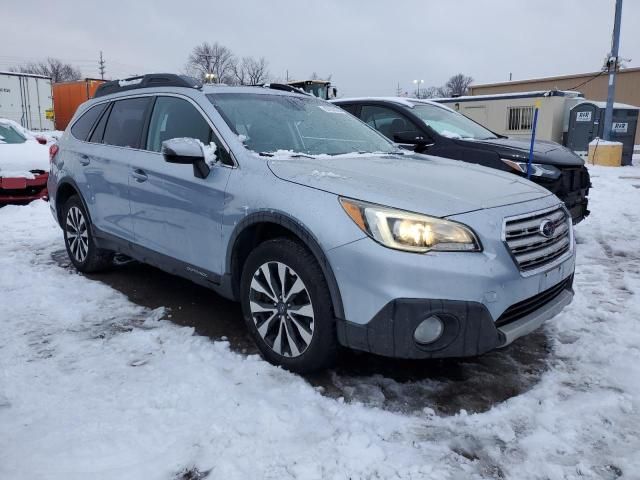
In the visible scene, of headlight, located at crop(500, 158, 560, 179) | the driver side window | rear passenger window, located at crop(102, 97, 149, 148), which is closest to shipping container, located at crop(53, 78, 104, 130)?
the driver side window

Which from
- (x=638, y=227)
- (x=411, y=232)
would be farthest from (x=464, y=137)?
(x=411, y=232)

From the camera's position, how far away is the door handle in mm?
3848

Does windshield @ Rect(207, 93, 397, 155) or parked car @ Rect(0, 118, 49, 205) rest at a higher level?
windshield @ Rect(207, 93, 397, 155)

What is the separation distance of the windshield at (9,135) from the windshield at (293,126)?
7025 mm

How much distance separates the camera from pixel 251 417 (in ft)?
8.32

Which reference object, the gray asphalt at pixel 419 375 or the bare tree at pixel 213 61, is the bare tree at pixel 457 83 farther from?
the gray asphalt at pixel 419 375

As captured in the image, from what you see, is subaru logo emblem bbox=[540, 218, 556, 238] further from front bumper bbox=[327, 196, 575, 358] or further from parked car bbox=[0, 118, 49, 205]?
parked car bbox=[0, 118, 49, 205]

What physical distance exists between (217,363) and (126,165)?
1875mm

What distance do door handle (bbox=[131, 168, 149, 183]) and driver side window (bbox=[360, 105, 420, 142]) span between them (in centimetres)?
319

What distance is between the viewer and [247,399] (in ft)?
8.84

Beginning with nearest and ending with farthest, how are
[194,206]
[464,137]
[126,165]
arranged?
[194,206]
[126,165]
[464,137]

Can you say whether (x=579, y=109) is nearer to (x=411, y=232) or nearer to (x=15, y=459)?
(x=411, y=232)

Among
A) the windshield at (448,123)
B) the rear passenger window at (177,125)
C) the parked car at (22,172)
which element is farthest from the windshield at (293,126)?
the parked car at (22,172)

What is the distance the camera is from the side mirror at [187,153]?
315 cm
